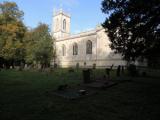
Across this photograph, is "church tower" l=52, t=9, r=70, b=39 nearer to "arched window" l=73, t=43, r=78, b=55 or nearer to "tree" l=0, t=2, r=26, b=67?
"arched window" l=73, t=43, r=78, b=55

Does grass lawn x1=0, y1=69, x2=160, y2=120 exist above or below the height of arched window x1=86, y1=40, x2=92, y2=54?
below

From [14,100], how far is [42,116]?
3.05 metres

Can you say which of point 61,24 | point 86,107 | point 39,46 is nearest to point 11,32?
point 39,46

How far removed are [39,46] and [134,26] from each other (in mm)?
26282

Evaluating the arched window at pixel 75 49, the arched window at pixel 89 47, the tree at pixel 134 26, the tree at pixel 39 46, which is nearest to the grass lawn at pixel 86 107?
the tree at pixel 134 26

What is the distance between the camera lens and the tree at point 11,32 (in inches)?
1380

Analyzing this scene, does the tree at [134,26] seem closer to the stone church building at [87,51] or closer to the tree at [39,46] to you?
the tree at [39,46]

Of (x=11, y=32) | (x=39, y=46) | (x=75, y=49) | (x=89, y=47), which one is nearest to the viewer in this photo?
(x=11, y=32)

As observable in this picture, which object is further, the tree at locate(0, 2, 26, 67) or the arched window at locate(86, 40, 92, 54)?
the arched window at locate(86, 40, 92, 54)

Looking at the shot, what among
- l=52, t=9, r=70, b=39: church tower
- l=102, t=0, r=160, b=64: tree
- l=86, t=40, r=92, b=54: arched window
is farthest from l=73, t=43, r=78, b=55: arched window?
l=102, t=0, r=160, b=64: tree

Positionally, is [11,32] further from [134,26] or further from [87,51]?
[134,26]

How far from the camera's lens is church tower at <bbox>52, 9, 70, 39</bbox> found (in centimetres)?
6931

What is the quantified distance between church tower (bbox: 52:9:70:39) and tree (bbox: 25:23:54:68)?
2929 cm

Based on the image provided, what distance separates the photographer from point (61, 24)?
69.4 meters
